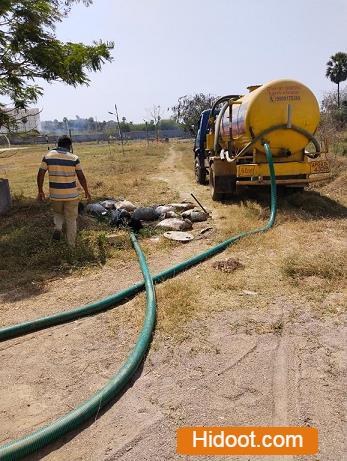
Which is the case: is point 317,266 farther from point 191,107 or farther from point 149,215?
point 191,107

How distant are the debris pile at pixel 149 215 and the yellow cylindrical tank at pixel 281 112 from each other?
1.97 m

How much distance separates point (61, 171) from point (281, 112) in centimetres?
442

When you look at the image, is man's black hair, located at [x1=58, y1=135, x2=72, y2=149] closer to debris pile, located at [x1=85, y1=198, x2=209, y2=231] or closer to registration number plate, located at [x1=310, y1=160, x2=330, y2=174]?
debris pile, located at [x1=85, y1=198, x2=209, y2=231]

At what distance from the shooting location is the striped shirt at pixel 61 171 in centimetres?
614

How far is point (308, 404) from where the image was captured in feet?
9.09

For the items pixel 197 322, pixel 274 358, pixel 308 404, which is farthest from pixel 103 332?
pixel 308 404

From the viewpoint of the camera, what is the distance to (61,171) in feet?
20.3

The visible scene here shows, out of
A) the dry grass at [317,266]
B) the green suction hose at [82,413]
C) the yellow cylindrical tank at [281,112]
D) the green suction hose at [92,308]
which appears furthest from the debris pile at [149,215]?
the green suction hose at [82,413]

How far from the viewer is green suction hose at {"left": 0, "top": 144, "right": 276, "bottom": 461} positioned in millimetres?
2451

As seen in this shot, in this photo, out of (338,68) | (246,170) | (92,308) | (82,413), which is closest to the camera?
(82,413)

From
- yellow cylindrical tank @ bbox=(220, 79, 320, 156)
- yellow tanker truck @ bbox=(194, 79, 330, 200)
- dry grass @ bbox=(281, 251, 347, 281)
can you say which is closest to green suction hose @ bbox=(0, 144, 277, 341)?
dry grass @ bbox=(281, 251, 347, 281)

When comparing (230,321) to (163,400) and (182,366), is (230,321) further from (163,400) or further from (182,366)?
(163,400)

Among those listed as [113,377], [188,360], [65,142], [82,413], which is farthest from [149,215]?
[82,413]

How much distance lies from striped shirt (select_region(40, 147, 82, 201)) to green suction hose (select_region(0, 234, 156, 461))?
10.7 ft
